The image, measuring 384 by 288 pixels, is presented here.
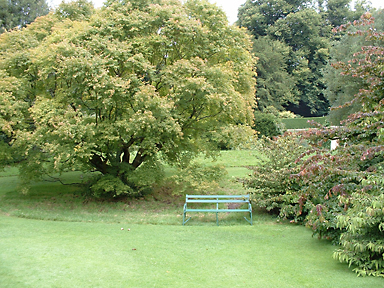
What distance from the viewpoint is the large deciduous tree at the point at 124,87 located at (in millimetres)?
12367

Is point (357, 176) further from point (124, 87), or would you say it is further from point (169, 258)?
point (124, 87)

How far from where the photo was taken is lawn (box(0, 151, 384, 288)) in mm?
5980

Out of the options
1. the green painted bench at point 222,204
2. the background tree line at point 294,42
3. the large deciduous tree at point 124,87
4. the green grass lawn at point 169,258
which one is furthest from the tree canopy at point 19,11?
the green grass lawn at point 169,258

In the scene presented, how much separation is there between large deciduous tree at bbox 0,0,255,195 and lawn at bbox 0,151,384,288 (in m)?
2.59

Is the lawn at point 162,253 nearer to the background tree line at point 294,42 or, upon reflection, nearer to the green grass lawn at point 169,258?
the green grass lawn at point 169,258

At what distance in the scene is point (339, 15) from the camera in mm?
46000

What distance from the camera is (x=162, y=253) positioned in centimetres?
757

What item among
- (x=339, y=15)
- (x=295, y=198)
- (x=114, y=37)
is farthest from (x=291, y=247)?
(x=339, y=15)

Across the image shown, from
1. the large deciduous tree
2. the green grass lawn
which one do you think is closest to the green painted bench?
the green grass lawn

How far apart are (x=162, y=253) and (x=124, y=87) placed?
6.61 metres

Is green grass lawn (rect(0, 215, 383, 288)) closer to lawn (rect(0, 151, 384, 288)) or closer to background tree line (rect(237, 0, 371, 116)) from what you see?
lawn (rect(0, 151, 384, 288))

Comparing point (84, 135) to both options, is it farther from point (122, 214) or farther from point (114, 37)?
point (114, 37)

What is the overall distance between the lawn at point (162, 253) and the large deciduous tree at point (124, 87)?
2595 mm

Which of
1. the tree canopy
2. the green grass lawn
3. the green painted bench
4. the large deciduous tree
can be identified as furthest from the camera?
the tree canopy
